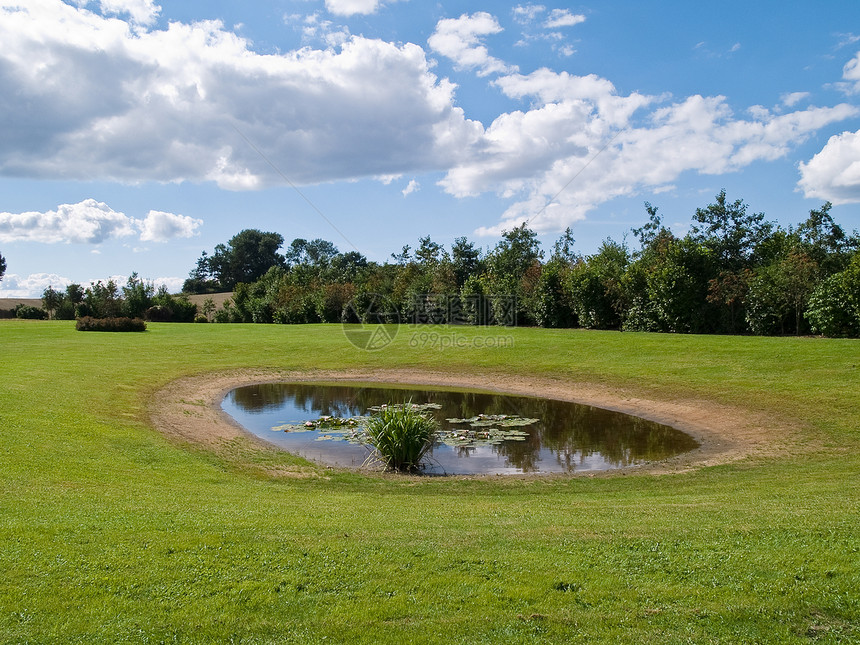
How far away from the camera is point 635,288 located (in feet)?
125

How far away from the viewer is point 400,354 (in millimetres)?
33250

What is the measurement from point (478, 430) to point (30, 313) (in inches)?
3063

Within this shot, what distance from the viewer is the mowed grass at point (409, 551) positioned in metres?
4.95

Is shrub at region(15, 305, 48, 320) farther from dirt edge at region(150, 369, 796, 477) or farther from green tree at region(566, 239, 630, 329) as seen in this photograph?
green tree at region(566, 239, 630, 329)

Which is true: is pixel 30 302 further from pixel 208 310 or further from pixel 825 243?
pixel 825 243

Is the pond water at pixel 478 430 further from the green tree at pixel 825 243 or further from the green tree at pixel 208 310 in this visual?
the green tree at pixel 208 310

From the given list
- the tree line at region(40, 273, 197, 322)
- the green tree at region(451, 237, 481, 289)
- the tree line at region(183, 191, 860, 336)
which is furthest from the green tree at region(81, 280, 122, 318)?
the green tree at region(451, 237, 481, 289)

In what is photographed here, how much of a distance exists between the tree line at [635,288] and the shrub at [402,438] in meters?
21.9

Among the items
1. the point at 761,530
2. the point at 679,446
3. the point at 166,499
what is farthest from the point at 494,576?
the point at 679,446

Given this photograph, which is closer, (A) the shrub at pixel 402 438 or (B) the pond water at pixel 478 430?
(A) the shrub at pixel 402 438

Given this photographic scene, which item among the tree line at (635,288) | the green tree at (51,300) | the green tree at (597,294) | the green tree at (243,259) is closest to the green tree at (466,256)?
the tree line at (635,288)

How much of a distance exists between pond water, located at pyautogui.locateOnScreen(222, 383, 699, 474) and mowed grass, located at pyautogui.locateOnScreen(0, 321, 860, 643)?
1921 millimetres

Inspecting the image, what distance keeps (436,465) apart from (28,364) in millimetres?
20078

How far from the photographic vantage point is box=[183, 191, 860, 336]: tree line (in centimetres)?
3064
